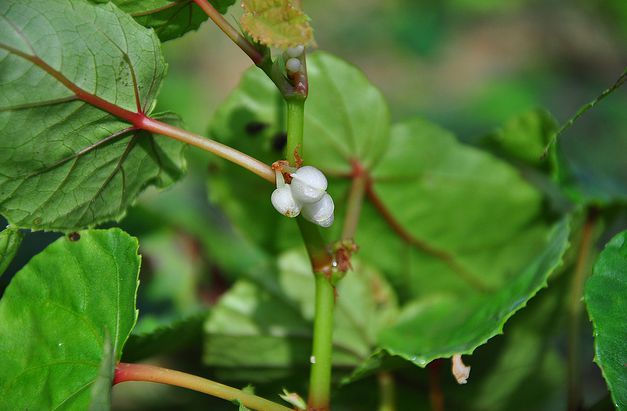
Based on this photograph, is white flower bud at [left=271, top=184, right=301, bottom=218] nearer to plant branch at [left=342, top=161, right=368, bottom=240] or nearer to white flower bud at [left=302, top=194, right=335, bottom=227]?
white flower bud at [left=302, top=194, right=335, bottom=227]

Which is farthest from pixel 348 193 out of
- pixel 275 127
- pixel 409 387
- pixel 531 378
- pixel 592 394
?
pixel 592 394

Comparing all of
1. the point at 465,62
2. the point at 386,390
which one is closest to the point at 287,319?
the point at 386,390

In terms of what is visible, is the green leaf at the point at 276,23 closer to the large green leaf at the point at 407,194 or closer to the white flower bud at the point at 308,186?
the white flower bud at the point at 308,186

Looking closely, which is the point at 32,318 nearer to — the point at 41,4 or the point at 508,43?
the point at 41,4

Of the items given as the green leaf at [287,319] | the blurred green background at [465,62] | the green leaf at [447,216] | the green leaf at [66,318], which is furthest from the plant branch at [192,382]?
the blurred green background at [465,62]

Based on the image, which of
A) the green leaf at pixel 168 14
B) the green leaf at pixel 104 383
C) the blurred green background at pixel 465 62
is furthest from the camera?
the blurred green background at pixel 465 62

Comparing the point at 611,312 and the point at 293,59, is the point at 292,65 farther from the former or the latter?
the point at 611,312

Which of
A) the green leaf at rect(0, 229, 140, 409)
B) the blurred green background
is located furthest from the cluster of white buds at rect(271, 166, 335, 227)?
the blurred green background
